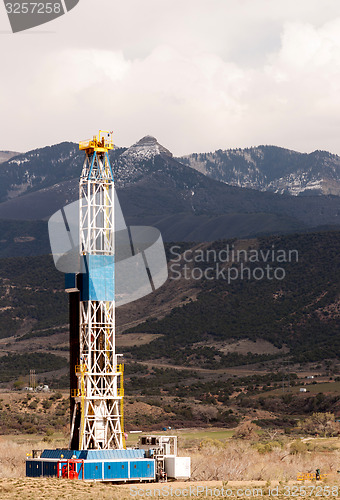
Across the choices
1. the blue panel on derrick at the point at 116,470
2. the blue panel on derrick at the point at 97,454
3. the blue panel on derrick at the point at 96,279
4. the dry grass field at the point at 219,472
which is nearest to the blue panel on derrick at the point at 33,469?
the blue panel on derrick at the point at 97,454

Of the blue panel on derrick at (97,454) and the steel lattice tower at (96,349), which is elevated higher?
the steel lattice tower at (96,349)

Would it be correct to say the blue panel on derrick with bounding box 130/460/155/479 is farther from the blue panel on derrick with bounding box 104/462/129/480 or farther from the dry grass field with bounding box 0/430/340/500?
the dry grass field with bounding box 0/430/340/500

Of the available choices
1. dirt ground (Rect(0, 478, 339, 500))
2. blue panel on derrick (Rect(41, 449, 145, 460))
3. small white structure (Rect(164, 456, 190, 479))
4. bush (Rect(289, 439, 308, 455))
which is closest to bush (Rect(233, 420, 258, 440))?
bush (Rect(289, 439, 308, 455))

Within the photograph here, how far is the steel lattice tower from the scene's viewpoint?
130 ft

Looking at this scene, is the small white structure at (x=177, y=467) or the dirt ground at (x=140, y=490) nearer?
the dirt ground at (x=140, y=490)

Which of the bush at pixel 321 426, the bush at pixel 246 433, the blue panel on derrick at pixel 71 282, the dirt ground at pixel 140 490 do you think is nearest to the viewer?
the dirt ground at pixel 140 490

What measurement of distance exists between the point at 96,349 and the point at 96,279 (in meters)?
2.92

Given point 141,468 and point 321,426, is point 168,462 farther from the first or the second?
point 321,426

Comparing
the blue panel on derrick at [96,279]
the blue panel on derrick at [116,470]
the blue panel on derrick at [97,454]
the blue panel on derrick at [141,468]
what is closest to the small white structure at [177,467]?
the blue panel on derrick at [141,468]

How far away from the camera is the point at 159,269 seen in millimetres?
199875

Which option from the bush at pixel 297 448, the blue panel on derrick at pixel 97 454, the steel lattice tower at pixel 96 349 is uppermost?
the steel lattice tower at pixel 96 349

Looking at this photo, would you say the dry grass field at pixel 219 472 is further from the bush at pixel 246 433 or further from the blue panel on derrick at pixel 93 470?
the bush at pixel 246 433

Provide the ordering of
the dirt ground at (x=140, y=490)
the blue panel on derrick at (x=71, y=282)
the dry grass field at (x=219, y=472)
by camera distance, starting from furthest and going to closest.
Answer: the blue panel on derrick at (x=71, y=282) < the dry grass field at (x=219, y=472) < the dirt ground at (x=140, y=490)

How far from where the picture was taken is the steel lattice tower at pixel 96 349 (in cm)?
3975
